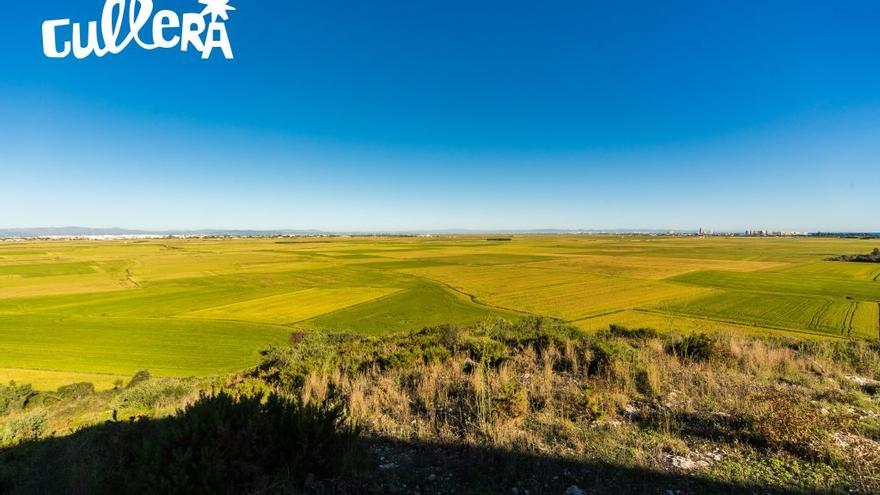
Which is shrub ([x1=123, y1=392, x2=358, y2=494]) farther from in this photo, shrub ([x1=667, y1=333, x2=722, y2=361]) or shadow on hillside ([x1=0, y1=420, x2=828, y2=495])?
shrub ([x1=667, y1=333, x2=722, y2=361])

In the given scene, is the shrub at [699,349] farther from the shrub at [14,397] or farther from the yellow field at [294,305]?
the yellow field at [294,305]

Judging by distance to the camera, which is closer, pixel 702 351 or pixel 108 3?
pixel 702 351

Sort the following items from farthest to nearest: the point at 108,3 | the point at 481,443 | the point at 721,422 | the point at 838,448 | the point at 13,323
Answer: the point at 13,323 → the point at 108,3 → the point at 721,422 → the point at 481,443 → the point at 838,448

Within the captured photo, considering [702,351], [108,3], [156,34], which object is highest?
[108,3]

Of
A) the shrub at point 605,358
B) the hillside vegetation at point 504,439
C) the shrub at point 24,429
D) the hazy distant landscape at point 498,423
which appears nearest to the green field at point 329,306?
the hazy distant landscape at point 498,423

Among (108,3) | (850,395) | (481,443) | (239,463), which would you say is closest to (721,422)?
(850,395)

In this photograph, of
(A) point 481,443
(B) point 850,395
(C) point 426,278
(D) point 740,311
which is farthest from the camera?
(C) point 426,278

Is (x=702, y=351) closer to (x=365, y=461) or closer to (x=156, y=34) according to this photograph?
(x=365, y=461)
